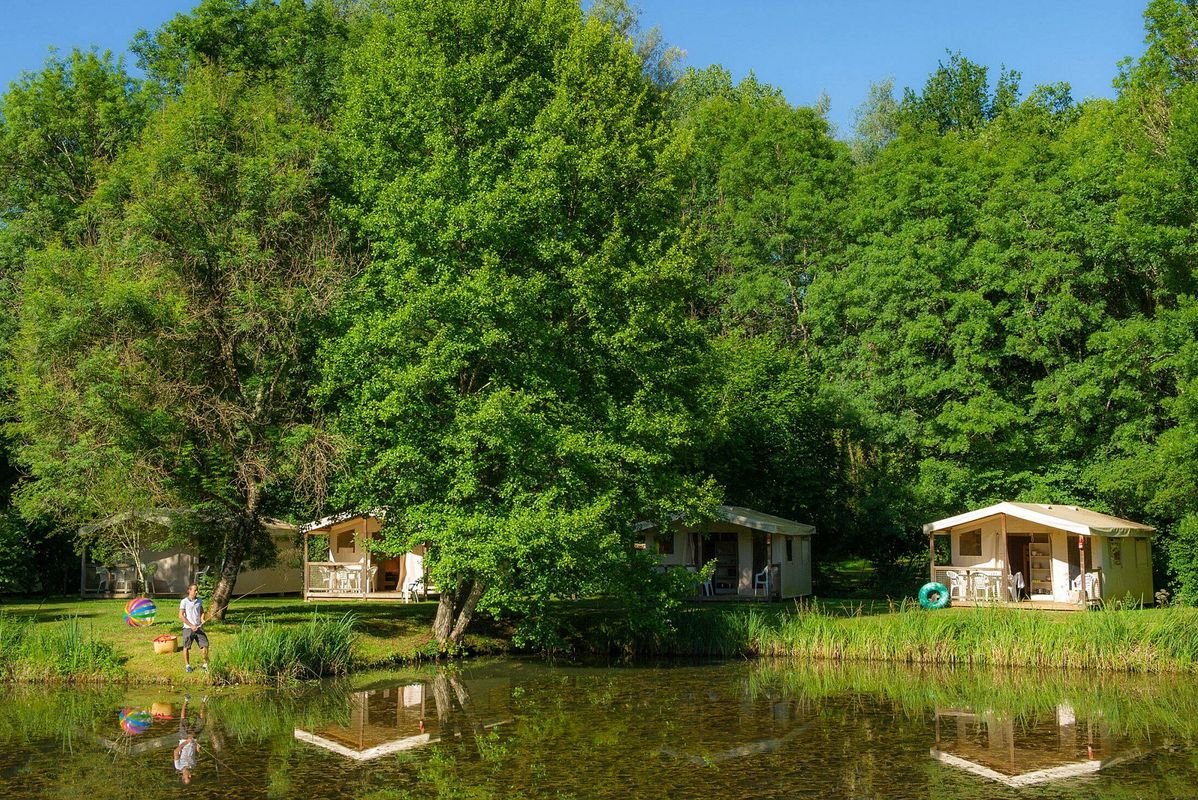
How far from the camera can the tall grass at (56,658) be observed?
62.0ft

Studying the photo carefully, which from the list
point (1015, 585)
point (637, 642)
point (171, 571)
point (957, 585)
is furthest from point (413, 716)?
point (171, 571)

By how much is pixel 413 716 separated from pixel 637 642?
8.43 metres

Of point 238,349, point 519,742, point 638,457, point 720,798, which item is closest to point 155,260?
point 238,349

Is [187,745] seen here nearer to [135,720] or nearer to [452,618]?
[135,720]

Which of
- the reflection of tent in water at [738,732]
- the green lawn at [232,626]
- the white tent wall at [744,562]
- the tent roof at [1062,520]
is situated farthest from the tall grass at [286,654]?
the tent roof at [1062,520]

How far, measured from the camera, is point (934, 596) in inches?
1094

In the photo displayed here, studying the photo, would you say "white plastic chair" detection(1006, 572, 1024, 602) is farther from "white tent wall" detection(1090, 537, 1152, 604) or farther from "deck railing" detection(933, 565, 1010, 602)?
"white tent wall" detection(1090, 537, 1152, 604)

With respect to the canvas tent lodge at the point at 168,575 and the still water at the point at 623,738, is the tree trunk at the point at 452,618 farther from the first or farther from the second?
the canvas tent lodge at the point at 168,575

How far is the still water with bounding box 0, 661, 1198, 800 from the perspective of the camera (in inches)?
467

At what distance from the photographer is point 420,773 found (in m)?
12.4

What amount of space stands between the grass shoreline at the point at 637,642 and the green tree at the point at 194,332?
2.56 m

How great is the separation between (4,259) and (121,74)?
645 cm

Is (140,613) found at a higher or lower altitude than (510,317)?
lower

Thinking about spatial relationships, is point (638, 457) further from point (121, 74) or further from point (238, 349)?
point (121, 74)
